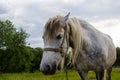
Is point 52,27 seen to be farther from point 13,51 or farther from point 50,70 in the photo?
point 13,51

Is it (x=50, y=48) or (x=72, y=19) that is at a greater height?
(x=72, y=19)

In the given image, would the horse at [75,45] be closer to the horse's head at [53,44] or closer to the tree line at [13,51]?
the horse's head at [53,44]

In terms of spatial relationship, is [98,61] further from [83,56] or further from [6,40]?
[6,40]

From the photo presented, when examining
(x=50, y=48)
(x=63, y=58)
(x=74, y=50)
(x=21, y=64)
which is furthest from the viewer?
(x=21, y=64)

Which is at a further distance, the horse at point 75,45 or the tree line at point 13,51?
the tree line at point 13,51

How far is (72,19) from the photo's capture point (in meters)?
7.04

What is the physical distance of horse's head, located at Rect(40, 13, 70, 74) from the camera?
5.82m

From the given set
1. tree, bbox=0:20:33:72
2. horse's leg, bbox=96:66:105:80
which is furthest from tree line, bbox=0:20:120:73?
horse's leg, bbox=96:66:105:80

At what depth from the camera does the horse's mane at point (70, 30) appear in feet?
20.0

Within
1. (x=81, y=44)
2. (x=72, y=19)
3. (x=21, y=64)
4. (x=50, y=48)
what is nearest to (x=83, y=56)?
(x=81, y=44)

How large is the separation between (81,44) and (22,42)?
248 feet

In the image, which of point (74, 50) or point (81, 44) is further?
point (81, 44)

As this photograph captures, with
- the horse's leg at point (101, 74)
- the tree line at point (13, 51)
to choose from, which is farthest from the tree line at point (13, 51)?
the horse's leg at point (101, 74)

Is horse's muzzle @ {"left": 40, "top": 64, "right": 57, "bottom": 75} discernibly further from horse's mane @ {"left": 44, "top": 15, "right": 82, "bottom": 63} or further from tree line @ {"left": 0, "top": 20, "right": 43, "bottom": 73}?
tree line @ {"left": 0, "top": 20, "right": 43, "bottom": 73}
